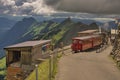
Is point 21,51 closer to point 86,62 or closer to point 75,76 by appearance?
point 86,62

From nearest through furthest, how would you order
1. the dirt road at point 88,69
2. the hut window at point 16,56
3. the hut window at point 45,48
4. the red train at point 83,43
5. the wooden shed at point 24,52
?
the dirt road at point 88,69 → the wooden shed at point 24,52 → the hut window at point 16,56 → the hut window at point 45,48 → the red train at point 83,43

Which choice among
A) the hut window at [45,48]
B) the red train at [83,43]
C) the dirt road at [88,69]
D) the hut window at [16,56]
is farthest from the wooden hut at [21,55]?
the red train at [83,43]

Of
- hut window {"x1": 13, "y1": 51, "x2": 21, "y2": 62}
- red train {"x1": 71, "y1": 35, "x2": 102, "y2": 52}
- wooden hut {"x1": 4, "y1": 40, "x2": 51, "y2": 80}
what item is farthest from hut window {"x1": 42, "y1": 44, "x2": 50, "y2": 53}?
red train {"x1": 71, "y1": 35, "x2": 102, "y2": 52}

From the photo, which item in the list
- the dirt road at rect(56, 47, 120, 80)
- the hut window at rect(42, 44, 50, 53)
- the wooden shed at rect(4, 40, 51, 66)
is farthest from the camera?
the hut window at rect(42, 44, 50, 53)

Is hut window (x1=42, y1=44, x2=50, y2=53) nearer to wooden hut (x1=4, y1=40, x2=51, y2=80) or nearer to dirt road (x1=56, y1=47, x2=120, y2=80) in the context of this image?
wooden hut (x1=4, y1=40, x2=51, y2=80)

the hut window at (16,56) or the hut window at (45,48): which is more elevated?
the hut window at (45,48)

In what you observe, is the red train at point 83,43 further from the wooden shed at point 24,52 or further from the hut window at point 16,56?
the hut window at point 16,56

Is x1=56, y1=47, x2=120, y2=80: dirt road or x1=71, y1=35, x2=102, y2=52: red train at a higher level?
x1=71, y1=35, x2=102, y2=52: red train

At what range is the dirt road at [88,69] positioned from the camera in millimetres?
34506

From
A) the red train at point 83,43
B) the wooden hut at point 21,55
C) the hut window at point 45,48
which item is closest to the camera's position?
the wooden hut at point 21,55

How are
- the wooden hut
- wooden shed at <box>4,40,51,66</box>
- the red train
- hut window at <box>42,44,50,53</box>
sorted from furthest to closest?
the red train → hut window at <box>42,44,50,53</box> → wooden shed at <box>4,40,51,66</box> → the wooden hut

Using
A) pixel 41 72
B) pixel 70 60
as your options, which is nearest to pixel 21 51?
pixel 70 60

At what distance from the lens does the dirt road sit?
34.5 m

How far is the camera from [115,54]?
4628cm
